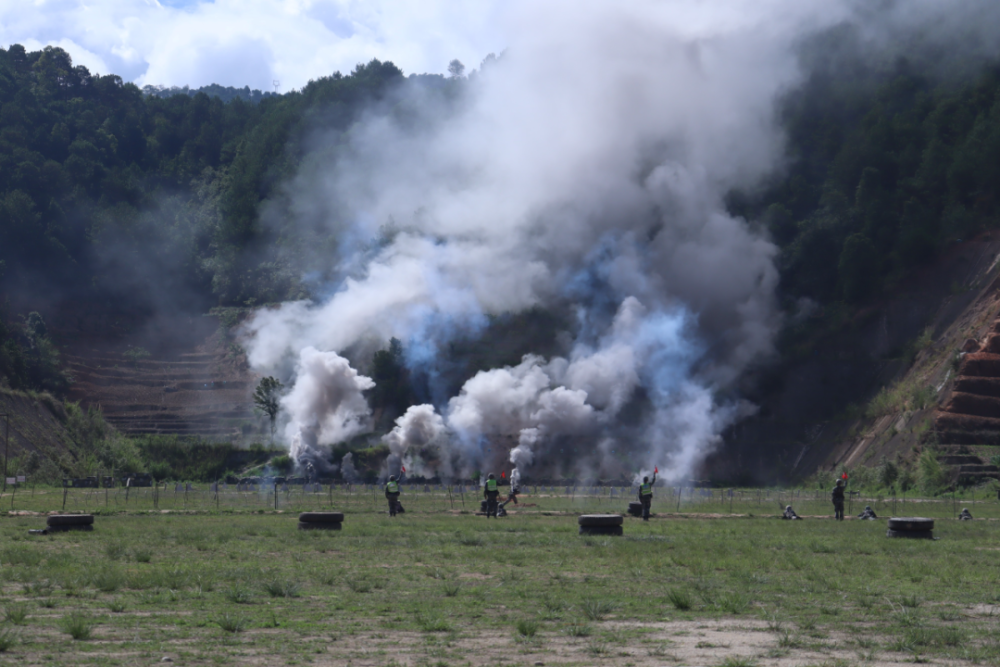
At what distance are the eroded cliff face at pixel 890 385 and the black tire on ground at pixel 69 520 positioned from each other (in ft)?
167

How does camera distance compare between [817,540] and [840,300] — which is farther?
[840,300]

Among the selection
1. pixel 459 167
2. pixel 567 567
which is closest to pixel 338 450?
pixel 459 167

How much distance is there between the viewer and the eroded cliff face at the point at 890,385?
65.6 m

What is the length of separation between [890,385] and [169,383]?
7381cm

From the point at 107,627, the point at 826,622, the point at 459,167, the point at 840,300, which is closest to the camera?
the point at 107,627

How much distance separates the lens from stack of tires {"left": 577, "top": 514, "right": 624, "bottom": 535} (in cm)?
2936

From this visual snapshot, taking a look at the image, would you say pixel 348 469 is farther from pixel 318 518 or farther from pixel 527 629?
pixel 527 629

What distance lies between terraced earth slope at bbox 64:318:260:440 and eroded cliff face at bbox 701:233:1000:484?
50065 millimetres

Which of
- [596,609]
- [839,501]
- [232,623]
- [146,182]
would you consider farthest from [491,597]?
[146,182]

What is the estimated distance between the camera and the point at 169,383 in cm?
10881

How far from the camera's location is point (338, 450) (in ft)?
271

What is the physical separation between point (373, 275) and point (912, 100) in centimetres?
5714

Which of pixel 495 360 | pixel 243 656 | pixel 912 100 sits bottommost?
pixel 243 656

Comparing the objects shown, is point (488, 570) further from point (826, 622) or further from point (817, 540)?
point (817, 540)
